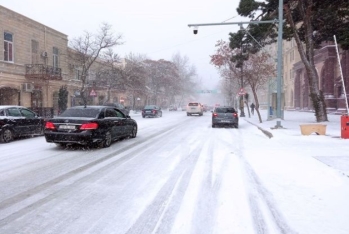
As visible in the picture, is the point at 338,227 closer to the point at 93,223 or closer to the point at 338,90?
the point at 93,223

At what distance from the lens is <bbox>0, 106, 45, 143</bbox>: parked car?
42.6 feet

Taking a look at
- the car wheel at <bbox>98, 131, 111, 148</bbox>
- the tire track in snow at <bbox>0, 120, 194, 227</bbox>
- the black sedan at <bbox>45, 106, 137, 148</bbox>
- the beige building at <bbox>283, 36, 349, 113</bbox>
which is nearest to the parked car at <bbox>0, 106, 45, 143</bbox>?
the black sedan at <bbox>45, 106, 137, 148</bbox>

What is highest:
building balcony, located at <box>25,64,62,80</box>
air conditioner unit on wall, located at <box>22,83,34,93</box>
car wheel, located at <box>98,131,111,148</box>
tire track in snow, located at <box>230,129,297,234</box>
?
building balcony, located at <box>25,64,62,80</box>

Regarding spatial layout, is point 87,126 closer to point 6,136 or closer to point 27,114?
point 6,136

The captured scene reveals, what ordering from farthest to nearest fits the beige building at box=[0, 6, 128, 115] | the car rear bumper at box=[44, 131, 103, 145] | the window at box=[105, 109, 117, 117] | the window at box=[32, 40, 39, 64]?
the window at box=[32, 40, 39, 64] < the beige building at box=[0, 6, 128, 115] < the window at box=[105, 109, 117, 117] < the car rear bumper at box=[44, 131, 103, 145]

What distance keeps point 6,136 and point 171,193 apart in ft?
32.7

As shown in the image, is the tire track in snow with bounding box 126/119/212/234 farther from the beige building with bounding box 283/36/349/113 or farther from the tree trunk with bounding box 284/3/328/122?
the beige building with bounding box 283/36/349/113

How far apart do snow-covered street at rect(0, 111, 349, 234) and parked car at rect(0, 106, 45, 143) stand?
13.0 ft

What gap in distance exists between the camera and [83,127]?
34.0 feet

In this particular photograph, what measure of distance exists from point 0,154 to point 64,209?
6408mm

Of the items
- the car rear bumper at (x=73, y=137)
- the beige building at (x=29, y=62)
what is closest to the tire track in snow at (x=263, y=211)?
the car rear bumper at (x=73, y=137)

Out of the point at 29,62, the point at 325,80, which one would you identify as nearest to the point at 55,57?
the point at 29,62

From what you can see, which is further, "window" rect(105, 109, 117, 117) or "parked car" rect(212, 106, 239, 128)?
"parked car" rect(212, 106, 239, 128)

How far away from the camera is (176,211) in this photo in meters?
A: 4.72
